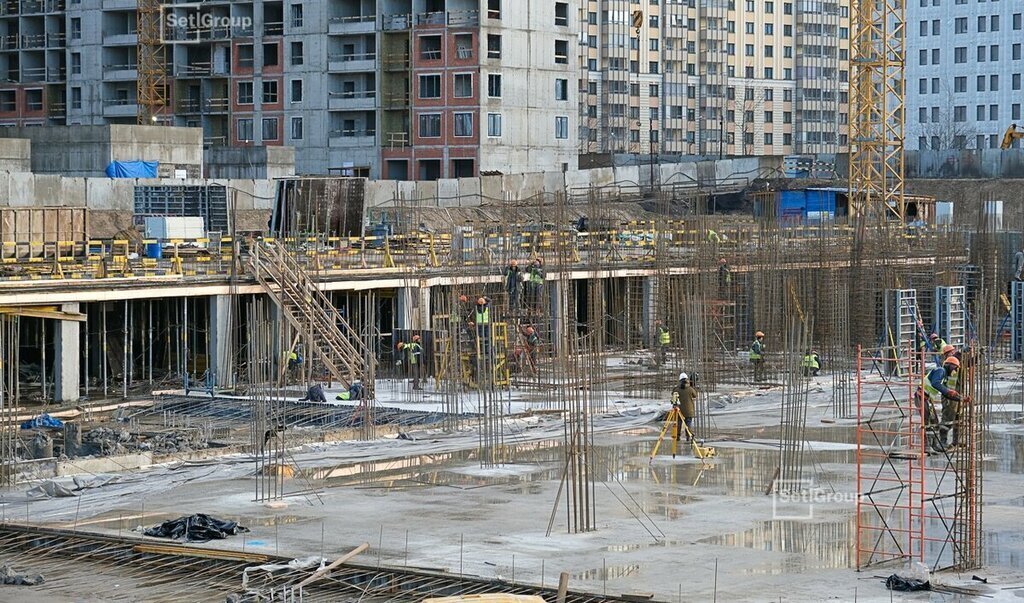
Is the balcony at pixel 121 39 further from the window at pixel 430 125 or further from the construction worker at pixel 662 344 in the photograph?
the construction worker at pixel 662 344

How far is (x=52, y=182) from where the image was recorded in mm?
56062

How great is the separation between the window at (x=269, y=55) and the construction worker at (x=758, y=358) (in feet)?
157

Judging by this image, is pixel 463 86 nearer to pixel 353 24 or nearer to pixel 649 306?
pixel 353 24

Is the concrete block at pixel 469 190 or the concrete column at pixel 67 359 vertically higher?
the concrete block at pixel 469 190

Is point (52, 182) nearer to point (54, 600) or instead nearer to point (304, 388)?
point (304, 388)

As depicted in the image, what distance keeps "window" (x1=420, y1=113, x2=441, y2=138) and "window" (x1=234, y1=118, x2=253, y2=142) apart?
9153 mm

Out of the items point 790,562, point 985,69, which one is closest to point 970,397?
point 790,562

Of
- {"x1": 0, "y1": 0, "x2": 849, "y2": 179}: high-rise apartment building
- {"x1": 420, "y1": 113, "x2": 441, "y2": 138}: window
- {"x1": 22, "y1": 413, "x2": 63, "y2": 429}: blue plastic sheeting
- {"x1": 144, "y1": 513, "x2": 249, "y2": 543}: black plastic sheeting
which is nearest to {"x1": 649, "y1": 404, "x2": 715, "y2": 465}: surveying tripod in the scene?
{"x1": 144, "y1": 513, "x2": 249, "y2": 543}: black plastic sheeting

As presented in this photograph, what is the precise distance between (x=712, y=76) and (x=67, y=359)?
95.3 m

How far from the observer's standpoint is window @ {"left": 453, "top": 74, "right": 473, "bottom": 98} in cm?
7712

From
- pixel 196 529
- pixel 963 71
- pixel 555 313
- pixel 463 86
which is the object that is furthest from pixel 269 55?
pixel 196 529

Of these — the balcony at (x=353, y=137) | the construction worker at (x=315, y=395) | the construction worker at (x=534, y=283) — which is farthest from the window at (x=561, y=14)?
the construction worker at (x=315, y=395)

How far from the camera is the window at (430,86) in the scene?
256ft

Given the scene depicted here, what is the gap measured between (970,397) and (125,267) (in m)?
23.0
